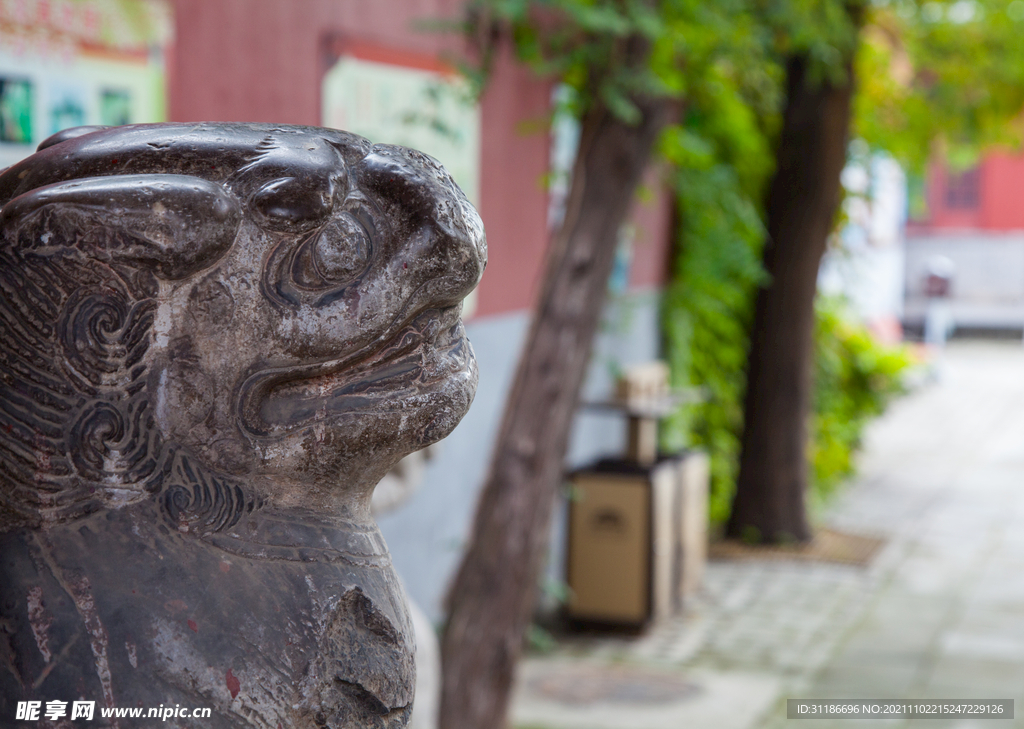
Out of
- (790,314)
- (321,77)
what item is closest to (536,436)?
(321,77)

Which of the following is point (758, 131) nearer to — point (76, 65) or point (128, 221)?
point (76, 65)

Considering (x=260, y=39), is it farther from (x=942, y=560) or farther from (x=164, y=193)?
(x=942, y=560)

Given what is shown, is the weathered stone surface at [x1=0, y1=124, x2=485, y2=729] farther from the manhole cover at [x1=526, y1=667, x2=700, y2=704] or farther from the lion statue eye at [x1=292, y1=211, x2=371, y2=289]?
the manhole cover at [x1=526, y1=667, x2=700, y2=704]

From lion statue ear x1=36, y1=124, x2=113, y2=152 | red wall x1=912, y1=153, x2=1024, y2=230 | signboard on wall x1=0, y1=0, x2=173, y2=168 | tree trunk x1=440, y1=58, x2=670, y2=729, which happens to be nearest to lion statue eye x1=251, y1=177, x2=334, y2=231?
lion statue ear x1=36, y1=124, x2=113, y2=152

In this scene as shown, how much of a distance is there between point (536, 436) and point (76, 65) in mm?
1907

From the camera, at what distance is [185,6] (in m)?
3.62

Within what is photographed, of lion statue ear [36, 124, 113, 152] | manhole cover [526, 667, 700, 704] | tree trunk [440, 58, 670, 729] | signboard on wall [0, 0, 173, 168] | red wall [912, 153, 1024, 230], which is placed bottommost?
manhole cover [526, 667, 700, 704]

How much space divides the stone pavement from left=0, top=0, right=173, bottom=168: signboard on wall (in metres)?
3.16

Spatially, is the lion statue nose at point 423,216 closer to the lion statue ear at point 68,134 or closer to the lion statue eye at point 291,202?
the lion statue eye at point 291,202

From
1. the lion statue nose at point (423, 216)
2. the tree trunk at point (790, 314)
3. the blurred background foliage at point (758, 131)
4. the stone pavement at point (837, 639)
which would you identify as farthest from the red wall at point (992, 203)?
the lion statue nose at point (423, 216)

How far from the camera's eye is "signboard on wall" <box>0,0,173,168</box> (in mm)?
2996

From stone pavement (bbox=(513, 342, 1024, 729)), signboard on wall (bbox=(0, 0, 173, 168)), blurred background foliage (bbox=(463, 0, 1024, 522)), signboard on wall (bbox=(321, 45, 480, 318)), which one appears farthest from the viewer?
blurred background foliage (bbox=(463, 0, 1024, 522))

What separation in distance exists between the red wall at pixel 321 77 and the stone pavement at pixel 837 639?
6.39ft

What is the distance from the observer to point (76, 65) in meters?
3.19
